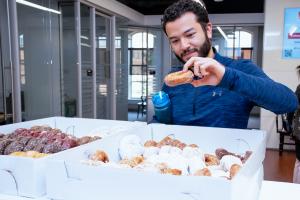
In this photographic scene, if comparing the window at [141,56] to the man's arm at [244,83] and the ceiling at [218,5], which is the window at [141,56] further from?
the man's arm at [244,83]

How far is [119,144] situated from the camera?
1.12 meters

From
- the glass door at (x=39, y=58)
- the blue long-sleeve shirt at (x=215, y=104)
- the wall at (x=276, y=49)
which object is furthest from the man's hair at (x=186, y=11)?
the wall at (x=276, y=49)

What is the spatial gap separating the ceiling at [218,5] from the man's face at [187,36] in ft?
16.6

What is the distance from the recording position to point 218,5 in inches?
263

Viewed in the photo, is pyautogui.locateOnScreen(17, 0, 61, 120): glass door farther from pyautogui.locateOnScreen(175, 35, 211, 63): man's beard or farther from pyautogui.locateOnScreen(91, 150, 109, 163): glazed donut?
pyautogui.locateOnScreen(91, 150, 109, 163): glazed donut

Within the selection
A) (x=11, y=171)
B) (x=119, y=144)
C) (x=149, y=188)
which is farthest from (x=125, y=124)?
(x=149, y=188)

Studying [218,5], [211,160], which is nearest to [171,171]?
[211,160]

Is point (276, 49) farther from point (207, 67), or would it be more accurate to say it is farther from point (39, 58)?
point (207, 67)

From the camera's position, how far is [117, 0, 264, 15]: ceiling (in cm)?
636

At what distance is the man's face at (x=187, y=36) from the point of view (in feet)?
4.02

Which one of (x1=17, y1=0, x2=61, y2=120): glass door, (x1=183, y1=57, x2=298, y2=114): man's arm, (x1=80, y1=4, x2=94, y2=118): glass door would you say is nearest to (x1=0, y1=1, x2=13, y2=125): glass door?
(x1=17, y1=0, x2=61, y2=120): glass door

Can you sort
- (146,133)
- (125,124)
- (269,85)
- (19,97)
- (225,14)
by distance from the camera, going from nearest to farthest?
(269,85) < (146,133) < (125,124) < (19,97) < (225,14)

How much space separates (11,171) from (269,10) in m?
5.44

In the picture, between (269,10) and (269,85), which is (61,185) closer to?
(269,85)
